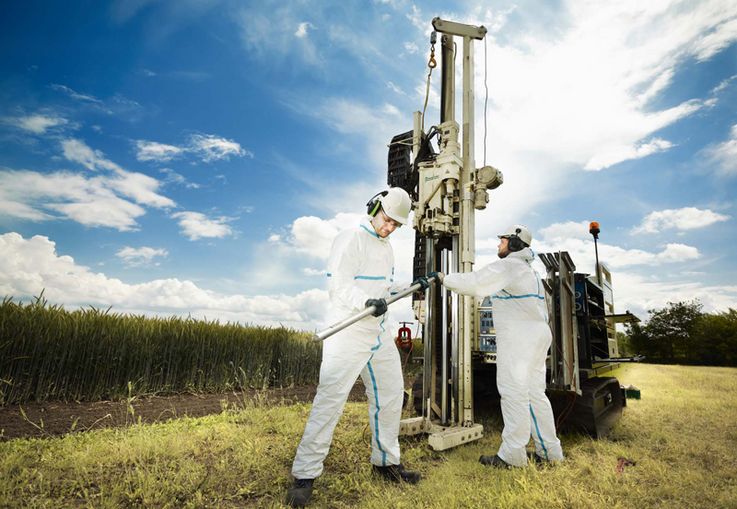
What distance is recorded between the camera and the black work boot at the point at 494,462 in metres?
3.65

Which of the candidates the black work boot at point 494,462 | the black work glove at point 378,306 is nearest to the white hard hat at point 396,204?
the black work glove at point 378,306

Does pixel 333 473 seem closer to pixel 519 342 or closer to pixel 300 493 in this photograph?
pixel 300 493

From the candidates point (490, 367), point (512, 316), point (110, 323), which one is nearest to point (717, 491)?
point (512, 316)

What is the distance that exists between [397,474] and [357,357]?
1080 millimetres

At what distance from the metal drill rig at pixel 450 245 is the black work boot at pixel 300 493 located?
1528 millimetres

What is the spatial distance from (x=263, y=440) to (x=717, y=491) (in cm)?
403

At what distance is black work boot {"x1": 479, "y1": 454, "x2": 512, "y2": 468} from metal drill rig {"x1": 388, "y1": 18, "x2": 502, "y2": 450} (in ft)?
1.42

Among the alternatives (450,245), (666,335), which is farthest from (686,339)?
(450,245)

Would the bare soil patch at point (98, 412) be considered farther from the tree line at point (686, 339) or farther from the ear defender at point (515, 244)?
the tree line at point (686, 339)

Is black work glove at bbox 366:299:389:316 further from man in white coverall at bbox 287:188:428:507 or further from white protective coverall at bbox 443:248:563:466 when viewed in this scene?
white protective coverall at bbox 443:248:563:466

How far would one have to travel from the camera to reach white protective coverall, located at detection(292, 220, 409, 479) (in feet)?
9.89

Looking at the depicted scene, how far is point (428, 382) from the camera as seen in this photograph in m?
4.77

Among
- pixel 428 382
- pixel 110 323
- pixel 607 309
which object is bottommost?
pixel 428 382

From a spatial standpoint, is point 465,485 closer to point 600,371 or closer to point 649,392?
point 600,371
